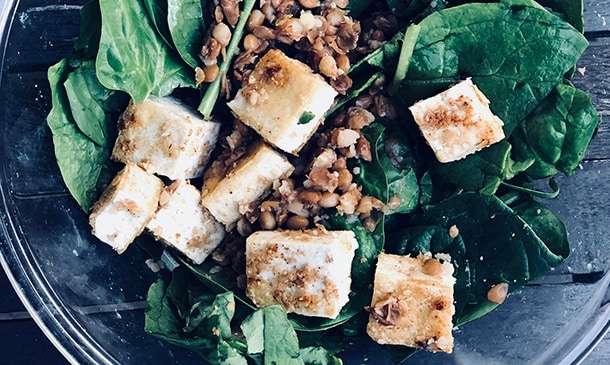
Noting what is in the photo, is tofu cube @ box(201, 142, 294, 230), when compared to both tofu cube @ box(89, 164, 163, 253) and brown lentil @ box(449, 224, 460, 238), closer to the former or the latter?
tofu cube @ box(89, 164, 163, 253)

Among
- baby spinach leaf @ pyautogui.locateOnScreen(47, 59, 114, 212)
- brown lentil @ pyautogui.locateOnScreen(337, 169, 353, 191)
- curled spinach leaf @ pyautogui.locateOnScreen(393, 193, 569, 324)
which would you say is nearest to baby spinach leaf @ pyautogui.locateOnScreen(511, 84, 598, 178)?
curled spinach leaf @ pyautogui.locateOnScreen(393, 193, 569, 324)

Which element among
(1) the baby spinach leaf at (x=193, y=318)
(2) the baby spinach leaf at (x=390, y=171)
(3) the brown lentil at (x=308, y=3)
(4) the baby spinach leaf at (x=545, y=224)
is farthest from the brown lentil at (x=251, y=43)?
(4) the baby spinach leaf at (x=545, y=224)

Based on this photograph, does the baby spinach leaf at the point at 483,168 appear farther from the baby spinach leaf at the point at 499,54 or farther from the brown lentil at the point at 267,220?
the brown lentil at the point at 267,220

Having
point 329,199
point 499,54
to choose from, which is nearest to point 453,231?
point 329,199

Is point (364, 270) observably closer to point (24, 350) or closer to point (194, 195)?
point (194, 195)

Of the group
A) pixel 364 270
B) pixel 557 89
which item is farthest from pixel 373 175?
pixel 557 89

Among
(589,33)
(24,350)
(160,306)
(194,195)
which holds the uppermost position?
(589,33)

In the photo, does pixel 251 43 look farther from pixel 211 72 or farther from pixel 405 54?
pixel 405 54
